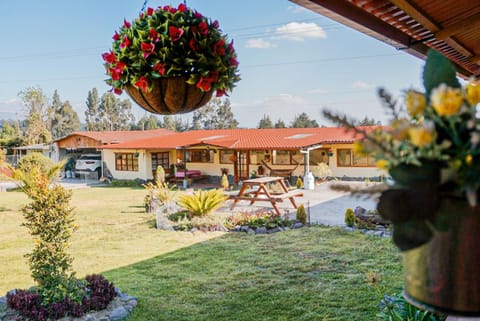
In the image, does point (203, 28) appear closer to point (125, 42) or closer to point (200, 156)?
point (125, 42)

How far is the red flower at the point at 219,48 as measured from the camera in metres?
2.24

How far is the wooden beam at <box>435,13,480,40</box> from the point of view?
249 centimetres

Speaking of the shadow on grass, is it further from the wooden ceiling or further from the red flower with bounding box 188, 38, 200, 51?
the red flower with bounding box 188, 38, 200, 51

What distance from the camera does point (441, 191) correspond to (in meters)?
0.71

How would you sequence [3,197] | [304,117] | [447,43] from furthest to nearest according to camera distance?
[304,117] → [3,197] → [447,43]

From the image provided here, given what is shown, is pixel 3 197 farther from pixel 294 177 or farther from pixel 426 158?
pixel 426 158

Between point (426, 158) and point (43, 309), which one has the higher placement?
point (426, 158)

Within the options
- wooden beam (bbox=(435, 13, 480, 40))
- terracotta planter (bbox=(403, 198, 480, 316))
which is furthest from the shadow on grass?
terracotta planter (bbox=(403, 198, 480, 316))

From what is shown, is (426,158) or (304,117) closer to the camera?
(426,158)

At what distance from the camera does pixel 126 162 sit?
894 inches

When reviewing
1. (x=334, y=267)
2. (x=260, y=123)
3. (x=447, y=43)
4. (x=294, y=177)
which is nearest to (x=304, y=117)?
(x=260, y=123)

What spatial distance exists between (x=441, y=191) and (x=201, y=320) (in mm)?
4292

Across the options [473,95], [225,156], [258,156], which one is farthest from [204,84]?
[225,156]

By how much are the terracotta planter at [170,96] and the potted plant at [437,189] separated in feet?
5.09
